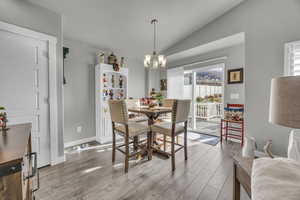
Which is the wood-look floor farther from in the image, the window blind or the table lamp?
the window blind

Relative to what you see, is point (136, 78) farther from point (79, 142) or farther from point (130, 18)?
point (79, 142)

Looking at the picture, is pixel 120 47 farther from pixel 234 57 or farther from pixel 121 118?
pixel 234 57

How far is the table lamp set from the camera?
71cm

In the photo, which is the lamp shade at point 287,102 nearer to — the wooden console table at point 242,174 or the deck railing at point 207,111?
the wooden console table at point 242,174

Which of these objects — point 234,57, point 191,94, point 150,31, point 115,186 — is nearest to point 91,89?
point 150,31

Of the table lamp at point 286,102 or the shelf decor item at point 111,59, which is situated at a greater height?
the shelf decor item at point 111,59

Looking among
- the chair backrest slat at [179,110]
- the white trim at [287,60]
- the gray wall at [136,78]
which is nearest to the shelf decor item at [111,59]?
the gray wall at [136,78]

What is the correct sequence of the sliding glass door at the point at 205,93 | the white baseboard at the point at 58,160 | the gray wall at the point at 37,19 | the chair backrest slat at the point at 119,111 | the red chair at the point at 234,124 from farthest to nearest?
the sliding glass door at the point at 205,93 → the red chair at the point at 234,124 → the white baseboard at the point at 58,160 → the chair backrest slat at the point at 119,111 → the gray wall at the point at 37,19

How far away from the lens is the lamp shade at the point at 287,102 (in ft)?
2.31

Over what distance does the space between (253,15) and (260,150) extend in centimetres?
248

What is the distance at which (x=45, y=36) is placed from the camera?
214cm

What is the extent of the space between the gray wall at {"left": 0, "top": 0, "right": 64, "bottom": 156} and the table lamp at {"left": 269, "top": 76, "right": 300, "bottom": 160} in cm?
276

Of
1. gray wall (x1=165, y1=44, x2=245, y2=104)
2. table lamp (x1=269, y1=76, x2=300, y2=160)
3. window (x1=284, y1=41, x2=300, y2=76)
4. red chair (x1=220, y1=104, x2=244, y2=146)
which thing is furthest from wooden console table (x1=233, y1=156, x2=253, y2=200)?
gray wall (x1=165, y1=44, x2=245, y2=104)

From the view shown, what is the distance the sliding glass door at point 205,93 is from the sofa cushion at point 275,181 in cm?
338
